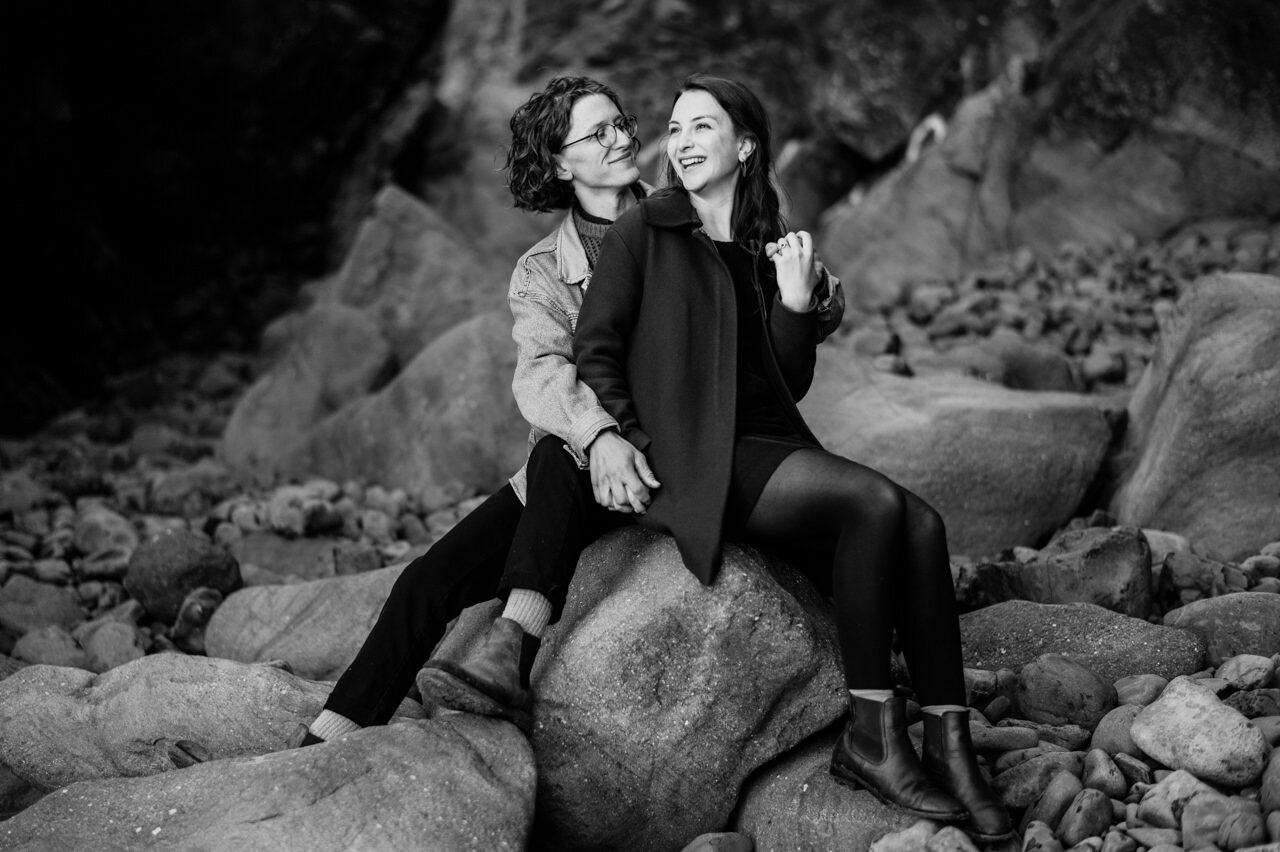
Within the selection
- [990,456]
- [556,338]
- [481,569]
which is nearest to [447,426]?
[990,456]

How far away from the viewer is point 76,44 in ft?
35.0

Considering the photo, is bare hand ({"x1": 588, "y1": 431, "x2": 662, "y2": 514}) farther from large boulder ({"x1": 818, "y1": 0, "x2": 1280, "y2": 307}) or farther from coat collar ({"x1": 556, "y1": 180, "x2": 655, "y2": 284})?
large boulder ({"x1": 818, "y1": 0, "x2": 1280, "y2": 307})

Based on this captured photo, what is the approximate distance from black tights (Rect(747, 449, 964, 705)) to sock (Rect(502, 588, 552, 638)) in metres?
0.69

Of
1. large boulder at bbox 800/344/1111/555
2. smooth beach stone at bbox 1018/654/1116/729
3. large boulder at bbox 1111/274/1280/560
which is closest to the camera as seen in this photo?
smooth beach stone at bbox 1018/654/1116/729

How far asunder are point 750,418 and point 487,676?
3.15 ft

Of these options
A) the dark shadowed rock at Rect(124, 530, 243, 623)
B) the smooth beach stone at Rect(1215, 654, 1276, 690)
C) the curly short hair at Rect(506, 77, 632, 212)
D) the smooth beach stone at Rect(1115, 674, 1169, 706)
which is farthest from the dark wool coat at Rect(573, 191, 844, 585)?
the dark shadowed rock at Rect(124, 530, 243, 623)

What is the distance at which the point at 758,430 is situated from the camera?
363cm

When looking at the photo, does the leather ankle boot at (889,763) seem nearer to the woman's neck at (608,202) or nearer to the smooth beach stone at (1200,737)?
the smooth beach stone at (1200,737)

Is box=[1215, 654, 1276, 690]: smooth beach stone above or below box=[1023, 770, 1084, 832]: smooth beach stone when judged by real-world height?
above

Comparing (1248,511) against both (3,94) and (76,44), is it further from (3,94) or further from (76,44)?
(76,44)

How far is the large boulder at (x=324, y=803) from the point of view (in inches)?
127

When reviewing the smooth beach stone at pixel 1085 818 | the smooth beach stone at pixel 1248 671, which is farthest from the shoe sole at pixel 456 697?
the smooth beach stone at pixel 1248 671

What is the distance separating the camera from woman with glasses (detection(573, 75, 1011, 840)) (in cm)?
326

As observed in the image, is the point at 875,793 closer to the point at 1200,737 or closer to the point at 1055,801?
the point at 1055,801
